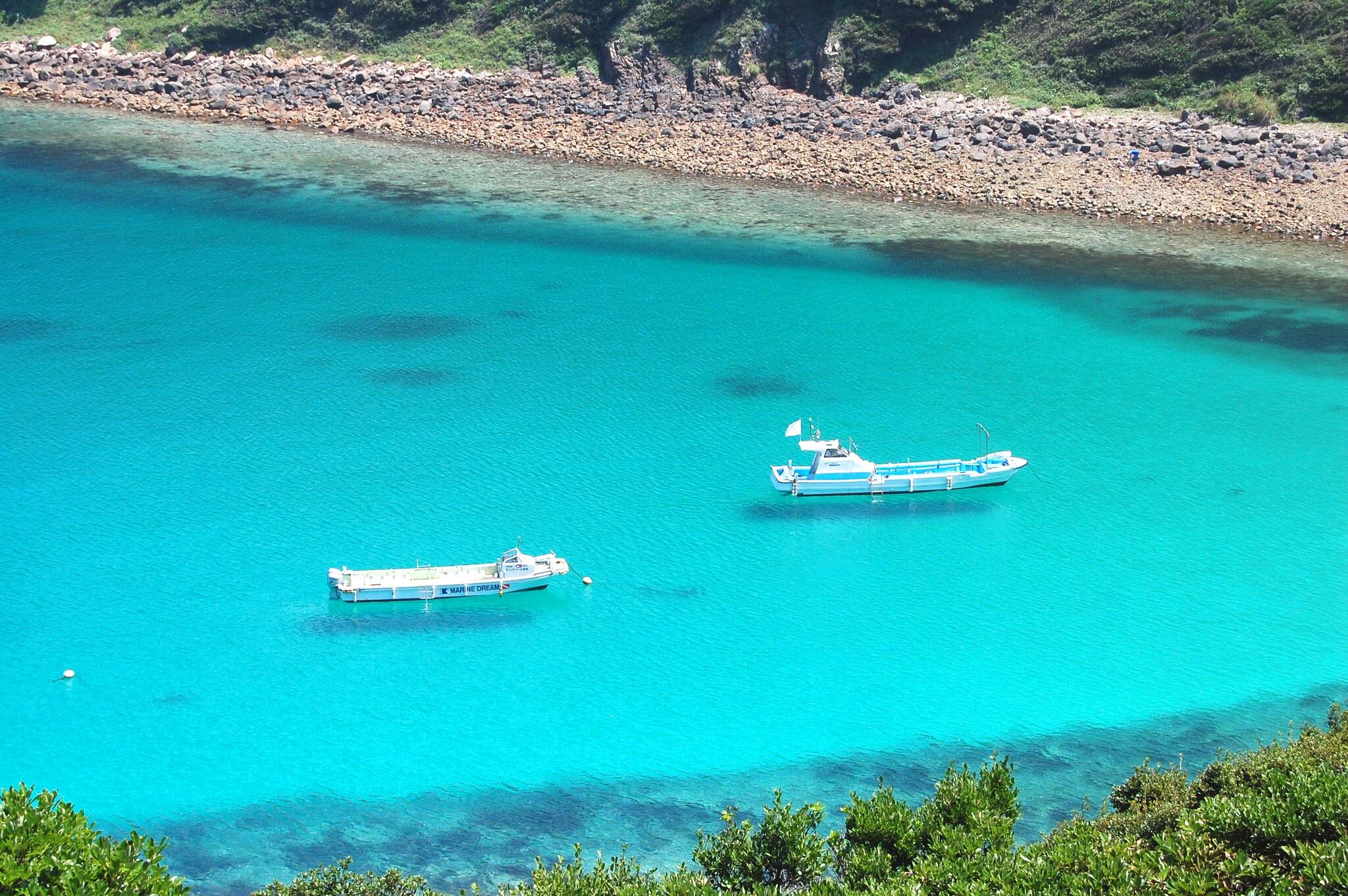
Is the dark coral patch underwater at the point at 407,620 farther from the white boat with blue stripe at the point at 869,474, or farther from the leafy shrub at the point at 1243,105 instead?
the leafy shrub at the point at 1243,105

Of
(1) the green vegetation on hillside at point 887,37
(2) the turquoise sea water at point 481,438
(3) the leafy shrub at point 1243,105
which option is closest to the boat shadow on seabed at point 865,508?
(2) the turquoise sea water at point 481,438

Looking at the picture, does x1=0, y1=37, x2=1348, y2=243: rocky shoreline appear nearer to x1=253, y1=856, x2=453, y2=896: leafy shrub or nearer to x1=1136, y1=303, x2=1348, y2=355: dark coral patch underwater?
x1=1136, y1=303, x2=1348, y2=355: dark coral patch underwater

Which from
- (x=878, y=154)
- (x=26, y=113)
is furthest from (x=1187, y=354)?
(x=26, y=113)

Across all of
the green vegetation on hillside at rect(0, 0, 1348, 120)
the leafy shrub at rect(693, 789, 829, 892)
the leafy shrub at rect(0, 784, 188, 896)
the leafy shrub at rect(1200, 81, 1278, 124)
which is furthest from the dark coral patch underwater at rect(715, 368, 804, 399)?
the leafy shrub at rect(1200, 81, 1278, 124)

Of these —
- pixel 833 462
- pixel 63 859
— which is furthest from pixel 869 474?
pixel 63 859

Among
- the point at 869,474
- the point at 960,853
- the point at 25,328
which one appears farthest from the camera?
the point at 25,328

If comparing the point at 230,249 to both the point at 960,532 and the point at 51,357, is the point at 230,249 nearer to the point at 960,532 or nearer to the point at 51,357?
the point at 51,357

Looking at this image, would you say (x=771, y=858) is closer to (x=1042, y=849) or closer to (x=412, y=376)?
(x=1042, y=849)
